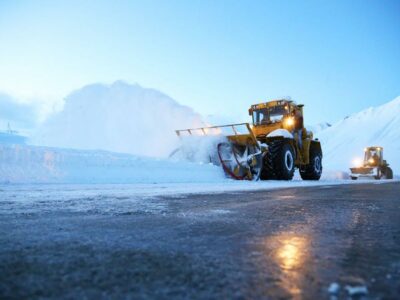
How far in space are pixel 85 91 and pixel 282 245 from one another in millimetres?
15229

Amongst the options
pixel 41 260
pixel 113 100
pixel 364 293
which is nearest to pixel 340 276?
pixel 364 293

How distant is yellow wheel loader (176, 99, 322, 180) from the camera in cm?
1070

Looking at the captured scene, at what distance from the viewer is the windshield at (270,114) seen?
1157cm

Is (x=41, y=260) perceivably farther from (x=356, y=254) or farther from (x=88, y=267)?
(x=356, y=254)

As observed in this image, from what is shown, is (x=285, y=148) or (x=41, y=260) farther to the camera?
(x=285, y=148)

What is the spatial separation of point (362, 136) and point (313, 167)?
60.8m

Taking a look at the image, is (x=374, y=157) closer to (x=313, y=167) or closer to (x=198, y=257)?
(x=313, y=167)

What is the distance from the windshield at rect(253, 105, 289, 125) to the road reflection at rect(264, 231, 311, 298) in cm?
994

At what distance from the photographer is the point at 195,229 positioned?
2.02m

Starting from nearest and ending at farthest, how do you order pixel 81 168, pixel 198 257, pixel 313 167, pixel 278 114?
pixel 198 257 → pixel 81 168 → pixel 278 114 → pixel 313 167

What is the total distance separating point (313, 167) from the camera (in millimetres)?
13297

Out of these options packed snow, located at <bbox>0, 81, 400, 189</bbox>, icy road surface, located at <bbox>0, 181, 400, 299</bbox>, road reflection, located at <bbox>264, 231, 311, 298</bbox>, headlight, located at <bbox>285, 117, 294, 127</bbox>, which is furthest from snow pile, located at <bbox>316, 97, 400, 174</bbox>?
road reflection, located at <bbox>264, 231, 311, 298</bbox>

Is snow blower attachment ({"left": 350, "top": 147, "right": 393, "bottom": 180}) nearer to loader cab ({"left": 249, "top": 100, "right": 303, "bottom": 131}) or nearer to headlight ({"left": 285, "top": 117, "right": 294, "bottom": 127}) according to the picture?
loader cab ({"left": 249, "top": 100, "right": 303, "bottom": 131})

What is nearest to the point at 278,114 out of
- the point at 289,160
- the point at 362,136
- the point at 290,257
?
the point at 289,160
